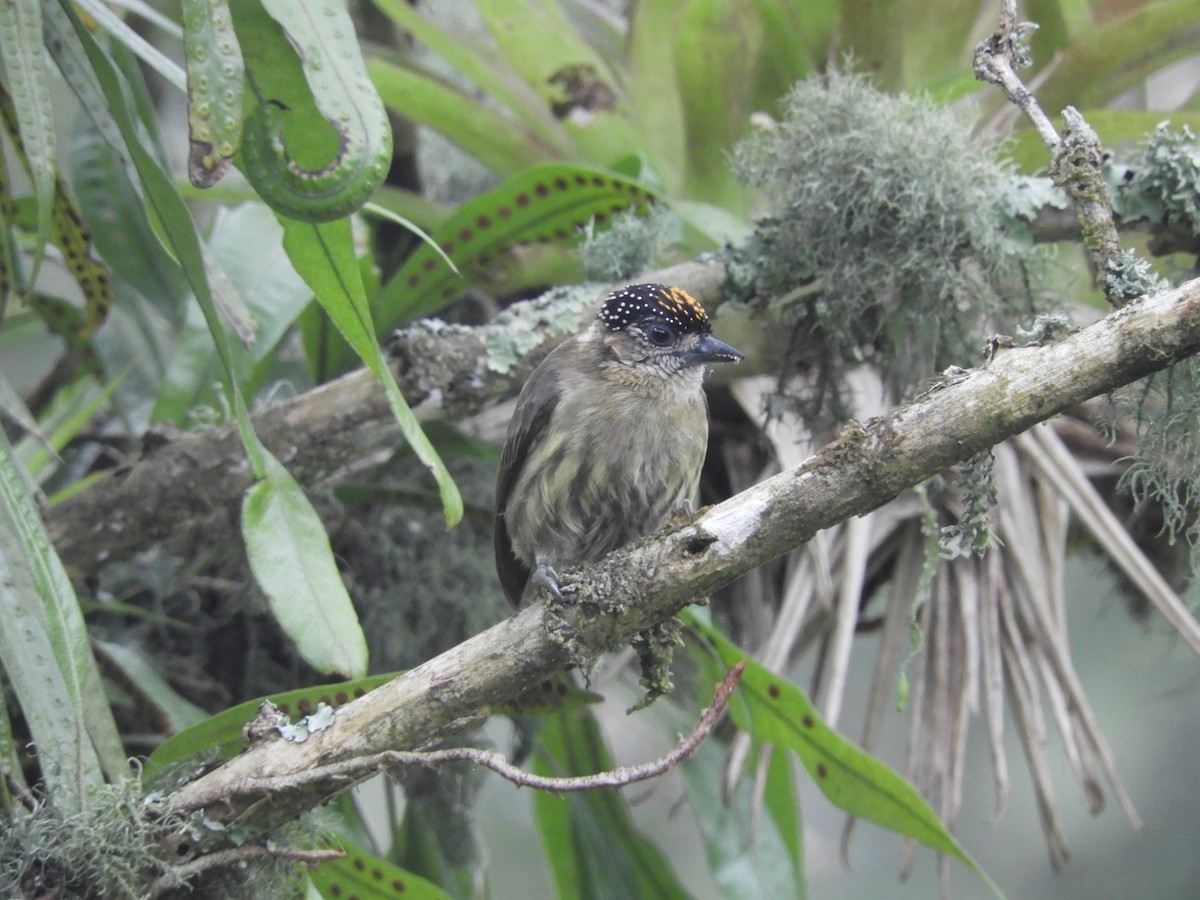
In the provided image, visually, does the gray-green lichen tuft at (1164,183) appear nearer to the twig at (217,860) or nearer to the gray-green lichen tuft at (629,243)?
the gray-green lichen tuft at (629,243)

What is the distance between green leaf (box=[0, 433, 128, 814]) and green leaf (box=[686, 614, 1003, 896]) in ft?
3.90

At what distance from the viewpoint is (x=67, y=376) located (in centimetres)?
344

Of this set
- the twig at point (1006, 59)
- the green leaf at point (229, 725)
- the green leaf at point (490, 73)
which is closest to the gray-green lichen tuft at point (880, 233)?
the twig at point (1006, 59)

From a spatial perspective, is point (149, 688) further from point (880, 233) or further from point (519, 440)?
point (880, 233)

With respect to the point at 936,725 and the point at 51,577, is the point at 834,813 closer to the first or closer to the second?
the point at 936,725

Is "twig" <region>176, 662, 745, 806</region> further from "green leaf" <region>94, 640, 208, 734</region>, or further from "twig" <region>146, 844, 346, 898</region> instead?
"green leaf" <region>94, 640, 208, 734</region>

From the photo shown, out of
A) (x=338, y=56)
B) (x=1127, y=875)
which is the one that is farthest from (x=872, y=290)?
(x=1127, y=875)

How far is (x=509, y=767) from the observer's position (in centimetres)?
154

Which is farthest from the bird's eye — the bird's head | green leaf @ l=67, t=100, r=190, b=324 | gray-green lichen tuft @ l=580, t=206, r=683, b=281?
green leaf @ l=67, t=100, r=190, b=324

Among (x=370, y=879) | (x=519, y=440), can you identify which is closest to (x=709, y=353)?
(x=519, y=440)

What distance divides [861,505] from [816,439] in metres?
1.18

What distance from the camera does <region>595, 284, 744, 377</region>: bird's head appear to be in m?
2.39

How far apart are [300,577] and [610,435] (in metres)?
0.68

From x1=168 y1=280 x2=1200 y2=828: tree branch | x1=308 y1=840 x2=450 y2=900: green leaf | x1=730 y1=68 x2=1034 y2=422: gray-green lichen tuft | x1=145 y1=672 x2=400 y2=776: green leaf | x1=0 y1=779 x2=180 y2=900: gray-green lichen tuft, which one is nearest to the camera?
x1=168 y1=280 x2=1200 y2=828: tree branch
